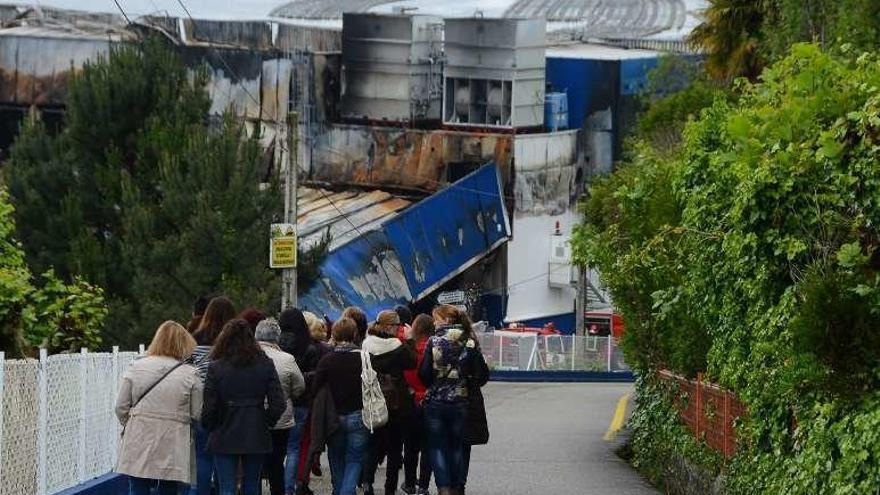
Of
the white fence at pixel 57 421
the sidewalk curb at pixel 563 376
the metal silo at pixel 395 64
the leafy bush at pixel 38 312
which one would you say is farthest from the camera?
the metal silo at pixel 395 64

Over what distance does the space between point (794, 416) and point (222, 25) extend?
61.9m

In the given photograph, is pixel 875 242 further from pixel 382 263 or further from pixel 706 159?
pixel 382 263

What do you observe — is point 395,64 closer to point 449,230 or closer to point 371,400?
point 449,230

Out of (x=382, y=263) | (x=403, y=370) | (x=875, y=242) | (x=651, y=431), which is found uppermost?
(x=875, y=242)

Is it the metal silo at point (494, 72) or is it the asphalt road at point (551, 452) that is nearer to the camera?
the asphalt road at point (551, 452)

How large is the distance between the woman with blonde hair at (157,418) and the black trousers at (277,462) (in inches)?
108

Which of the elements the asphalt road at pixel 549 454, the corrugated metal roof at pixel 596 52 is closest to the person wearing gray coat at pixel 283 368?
the asphalt road at pixel 549 454

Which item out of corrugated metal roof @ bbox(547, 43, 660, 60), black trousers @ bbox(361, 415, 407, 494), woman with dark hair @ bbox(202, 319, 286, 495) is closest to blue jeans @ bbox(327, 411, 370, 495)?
black trousers @ bbox(361, 415, 407, 494)

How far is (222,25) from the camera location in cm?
7300

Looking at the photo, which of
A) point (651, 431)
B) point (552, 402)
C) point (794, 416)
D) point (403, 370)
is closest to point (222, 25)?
point (552, 402)

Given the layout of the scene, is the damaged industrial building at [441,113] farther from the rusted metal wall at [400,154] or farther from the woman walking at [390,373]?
the woman walking at [390,373]

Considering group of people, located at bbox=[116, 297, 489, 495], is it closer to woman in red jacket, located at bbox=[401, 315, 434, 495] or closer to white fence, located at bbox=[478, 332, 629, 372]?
woman in red jacket, located at bbox=[401, 315, 434, 495]

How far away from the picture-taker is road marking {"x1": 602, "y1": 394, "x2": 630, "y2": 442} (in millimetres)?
28402

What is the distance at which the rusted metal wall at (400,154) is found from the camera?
7012 centimetres
